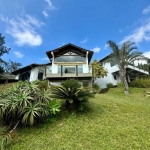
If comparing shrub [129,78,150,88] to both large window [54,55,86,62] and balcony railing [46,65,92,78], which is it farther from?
large window [54,55,86,62]

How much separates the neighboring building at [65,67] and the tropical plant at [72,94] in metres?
8.37

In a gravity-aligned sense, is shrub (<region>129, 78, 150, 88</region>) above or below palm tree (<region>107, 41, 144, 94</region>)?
below

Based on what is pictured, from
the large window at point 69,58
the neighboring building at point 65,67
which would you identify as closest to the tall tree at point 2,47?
the neighboring building at point 65,67

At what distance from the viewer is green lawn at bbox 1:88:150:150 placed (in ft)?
14.1

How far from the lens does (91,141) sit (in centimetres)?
450

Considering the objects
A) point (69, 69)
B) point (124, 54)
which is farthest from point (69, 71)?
point (124, 54)

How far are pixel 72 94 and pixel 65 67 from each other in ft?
31.3

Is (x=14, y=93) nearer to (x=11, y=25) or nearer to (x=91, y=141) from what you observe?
(x=91, y=141)

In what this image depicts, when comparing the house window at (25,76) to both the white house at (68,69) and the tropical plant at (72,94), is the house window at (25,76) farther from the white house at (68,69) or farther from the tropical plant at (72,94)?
the tropical plant at (72,94)

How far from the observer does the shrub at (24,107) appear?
5344 mm

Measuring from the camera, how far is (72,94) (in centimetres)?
695

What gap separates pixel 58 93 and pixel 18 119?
2429 mm

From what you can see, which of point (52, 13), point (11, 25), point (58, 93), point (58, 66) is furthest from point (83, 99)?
point (11, 25)

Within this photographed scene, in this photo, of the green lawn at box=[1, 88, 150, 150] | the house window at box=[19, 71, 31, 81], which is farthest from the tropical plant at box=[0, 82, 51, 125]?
the house window at box=[19, 71, 31, 81]
